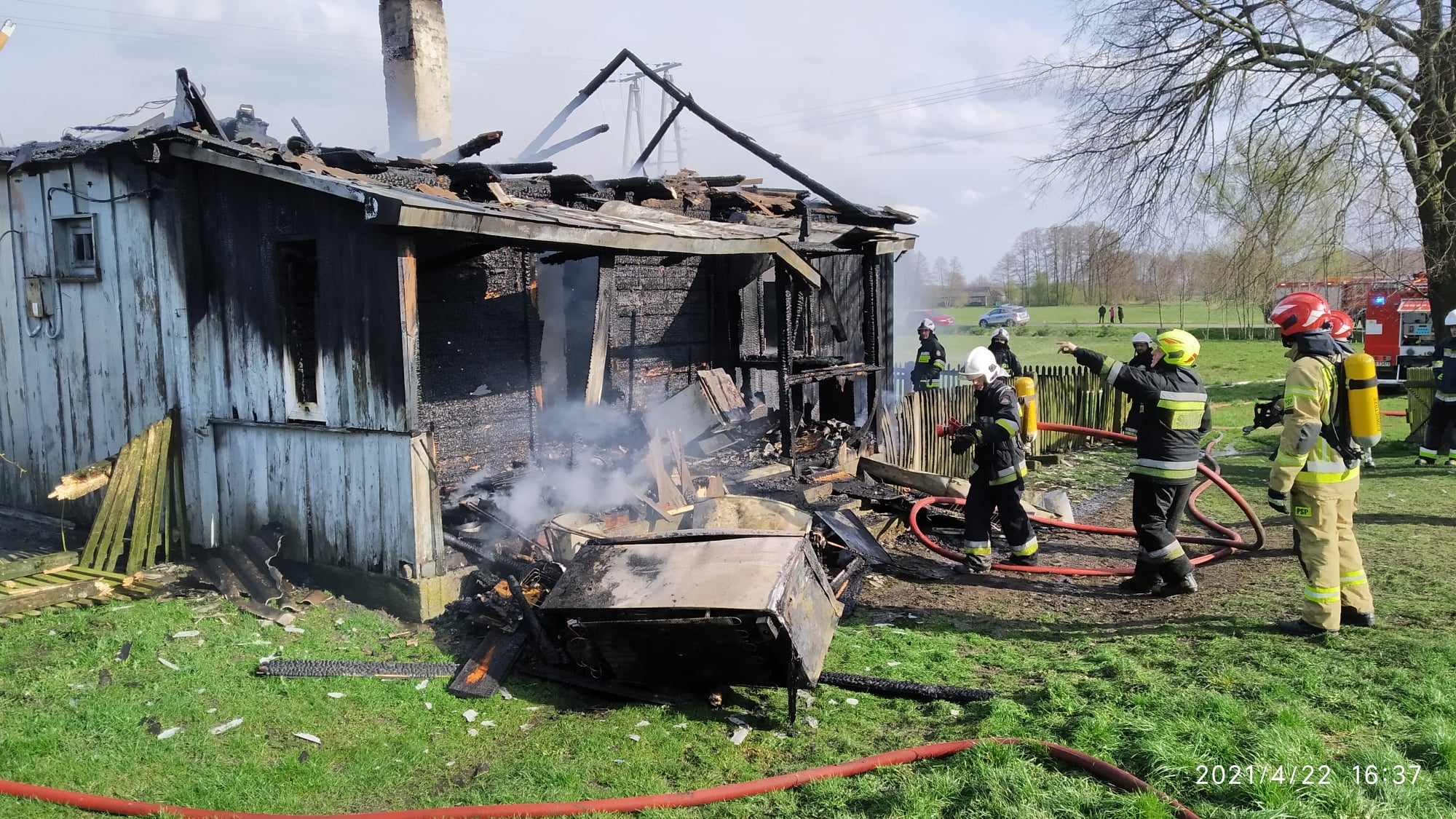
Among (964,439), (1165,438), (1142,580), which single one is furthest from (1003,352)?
(1165,438)

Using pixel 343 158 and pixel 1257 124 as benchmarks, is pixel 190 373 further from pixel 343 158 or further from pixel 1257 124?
pixel 1257 124

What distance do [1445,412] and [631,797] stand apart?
11181 mm

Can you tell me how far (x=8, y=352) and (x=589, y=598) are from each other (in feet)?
25.7

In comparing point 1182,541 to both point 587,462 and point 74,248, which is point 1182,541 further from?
point 74,248

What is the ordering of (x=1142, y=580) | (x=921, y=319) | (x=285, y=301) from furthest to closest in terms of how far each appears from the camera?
(x=921, y=319) → (x=285, y=301) → (x=1142, y=580)

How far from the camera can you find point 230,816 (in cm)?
385

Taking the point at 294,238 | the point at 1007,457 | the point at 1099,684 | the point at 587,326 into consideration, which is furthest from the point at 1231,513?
the point at 294,238

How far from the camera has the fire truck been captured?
21.3 meters

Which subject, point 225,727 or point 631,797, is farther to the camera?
point 225,727

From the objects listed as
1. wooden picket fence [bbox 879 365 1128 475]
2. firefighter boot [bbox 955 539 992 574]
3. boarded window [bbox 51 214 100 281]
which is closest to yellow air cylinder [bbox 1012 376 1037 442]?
wooden picket fence [bbox 879 365 1128 475]

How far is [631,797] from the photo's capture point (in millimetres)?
4074

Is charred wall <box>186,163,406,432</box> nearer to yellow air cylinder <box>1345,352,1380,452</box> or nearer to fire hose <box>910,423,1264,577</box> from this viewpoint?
fire hose <box>910,423,1264,577</box>

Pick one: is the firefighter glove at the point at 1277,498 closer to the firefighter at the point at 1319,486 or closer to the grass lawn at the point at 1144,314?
the firefighter at the point at 1319,486

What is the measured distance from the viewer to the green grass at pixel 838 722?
12.6 ft
